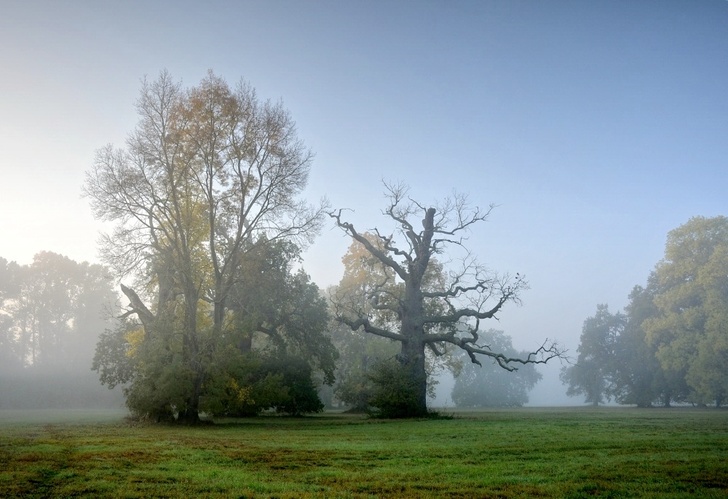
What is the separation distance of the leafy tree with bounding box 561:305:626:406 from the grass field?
52.6 m

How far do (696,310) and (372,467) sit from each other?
140 ft

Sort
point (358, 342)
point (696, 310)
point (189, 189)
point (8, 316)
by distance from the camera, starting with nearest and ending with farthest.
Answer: point (189, 189), point (696, 310), point (358, 342), point (8, 316)

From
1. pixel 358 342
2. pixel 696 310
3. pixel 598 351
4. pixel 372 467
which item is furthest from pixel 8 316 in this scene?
pixel 696 310

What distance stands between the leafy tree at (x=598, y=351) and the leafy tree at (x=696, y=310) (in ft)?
47.8

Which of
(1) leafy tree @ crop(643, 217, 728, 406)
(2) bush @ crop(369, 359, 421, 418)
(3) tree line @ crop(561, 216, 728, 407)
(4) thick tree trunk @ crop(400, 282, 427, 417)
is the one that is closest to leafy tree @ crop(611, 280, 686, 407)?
(3) tree line @ crop(561, 216, 728, 407)

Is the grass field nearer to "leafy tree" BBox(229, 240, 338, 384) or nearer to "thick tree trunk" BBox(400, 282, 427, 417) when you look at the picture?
"thick tree trunk" BBox(400, 282, 427, 417)

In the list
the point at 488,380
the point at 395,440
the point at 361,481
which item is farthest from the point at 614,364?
the point at 361,481

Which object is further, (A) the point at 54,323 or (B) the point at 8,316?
(A) the point at 54,323

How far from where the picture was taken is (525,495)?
23.6 feet

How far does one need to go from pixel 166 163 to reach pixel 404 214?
44.5 ft

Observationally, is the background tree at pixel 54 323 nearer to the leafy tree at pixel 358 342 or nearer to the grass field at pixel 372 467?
the leafy tree at pixel 358 342

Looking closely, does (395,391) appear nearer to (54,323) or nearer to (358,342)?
(358,342)

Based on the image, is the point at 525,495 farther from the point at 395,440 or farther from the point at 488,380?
the point at 488,380

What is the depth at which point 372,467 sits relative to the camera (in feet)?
32.4
